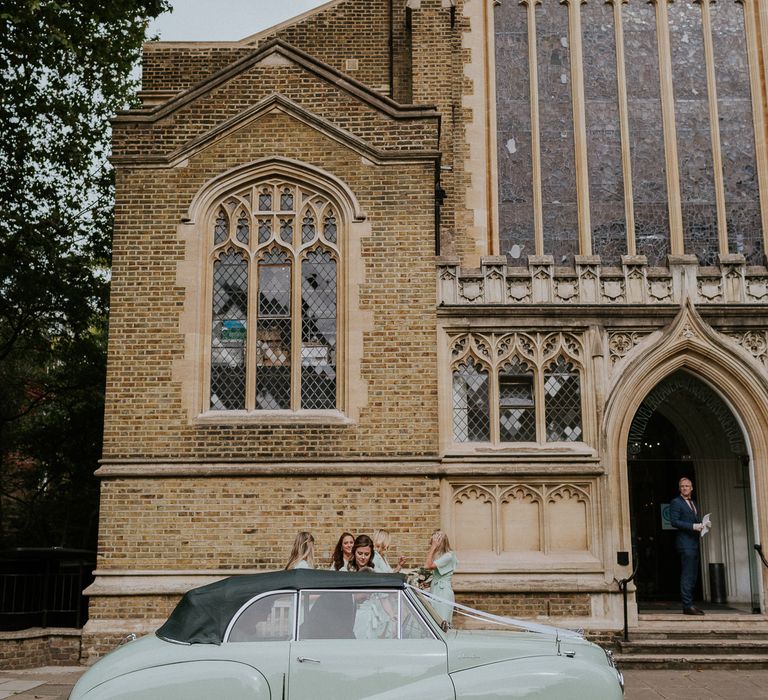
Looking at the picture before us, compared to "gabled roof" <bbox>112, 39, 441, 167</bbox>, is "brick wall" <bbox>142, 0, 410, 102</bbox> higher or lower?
higher

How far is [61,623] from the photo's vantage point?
39.7 feet

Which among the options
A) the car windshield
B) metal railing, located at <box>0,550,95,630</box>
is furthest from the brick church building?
the car windshield

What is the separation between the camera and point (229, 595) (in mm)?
5812

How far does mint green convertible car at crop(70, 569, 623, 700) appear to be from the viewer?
17.7ft

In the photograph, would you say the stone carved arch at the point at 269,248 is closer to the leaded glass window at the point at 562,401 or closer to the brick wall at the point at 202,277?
the brick wall at the point at 202,277

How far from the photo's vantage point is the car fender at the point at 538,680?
5445mm

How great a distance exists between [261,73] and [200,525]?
20.6ft

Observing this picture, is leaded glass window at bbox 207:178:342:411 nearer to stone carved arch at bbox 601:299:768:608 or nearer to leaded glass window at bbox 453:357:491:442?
leaded glass window at bbox 453:357:491:442

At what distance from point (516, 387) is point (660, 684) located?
4064mm

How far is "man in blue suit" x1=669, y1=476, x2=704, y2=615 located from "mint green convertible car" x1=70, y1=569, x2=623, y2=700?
5755 millimetres

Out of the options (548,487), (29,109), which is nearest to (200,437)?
(548,487)

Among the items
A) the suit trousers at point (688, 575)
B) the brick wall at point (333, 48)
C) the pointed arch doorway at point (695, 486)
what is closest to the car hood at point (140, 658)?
the suit trousers at point (688, 575)

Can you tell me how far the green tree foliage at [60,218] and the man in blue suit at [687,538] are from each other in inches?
485

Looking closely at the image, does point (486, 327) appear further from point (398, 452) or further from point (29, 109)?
point (29, 109)
